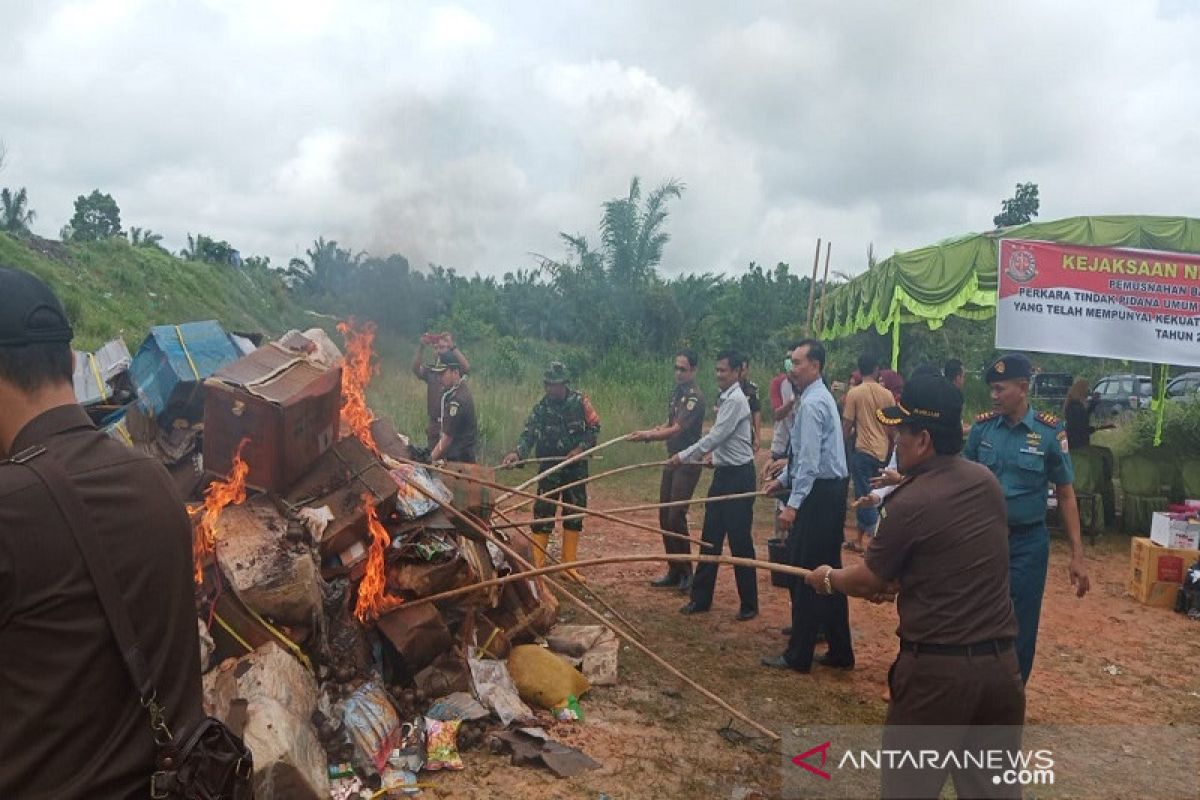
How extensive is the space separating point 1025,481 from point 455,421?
5.19 metres

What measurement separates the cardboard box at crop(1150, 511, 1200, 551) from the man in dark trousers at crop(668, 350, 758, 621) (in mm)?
4305

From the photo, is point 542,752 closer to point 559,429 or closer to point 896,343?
point 559,429

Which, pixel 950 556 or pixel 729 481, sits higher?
pixel 950 556

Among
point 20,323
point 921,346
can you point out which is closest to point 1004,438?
point 20,323

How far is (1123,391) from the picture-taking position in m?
21.2

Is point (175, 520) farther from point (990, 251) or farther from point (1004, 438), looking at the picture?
point (990, 251)

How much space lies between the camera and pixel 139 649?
1.49 meters

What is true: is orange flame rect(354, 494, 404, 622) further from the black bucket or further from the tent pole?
the tent pole

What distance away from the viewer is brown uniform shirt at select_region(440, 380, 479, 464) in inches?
313

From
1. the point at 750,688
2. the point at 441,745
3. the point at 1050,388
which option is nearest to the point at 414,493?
the point at 441,745

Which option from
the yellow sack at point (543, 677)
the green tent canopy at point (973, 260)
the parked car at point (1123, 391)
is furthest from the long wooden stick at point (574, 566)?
the parked car at point (1123, 391)

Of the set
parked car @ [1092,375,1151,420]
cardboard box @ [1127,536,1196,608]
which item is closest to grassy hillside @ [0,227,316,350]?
cardboard box @ [1127,536,1196,608]

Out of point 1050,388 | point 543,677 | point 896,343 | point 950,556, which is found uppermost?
point 896,343

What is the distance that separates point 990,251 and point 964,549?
8.80 m
